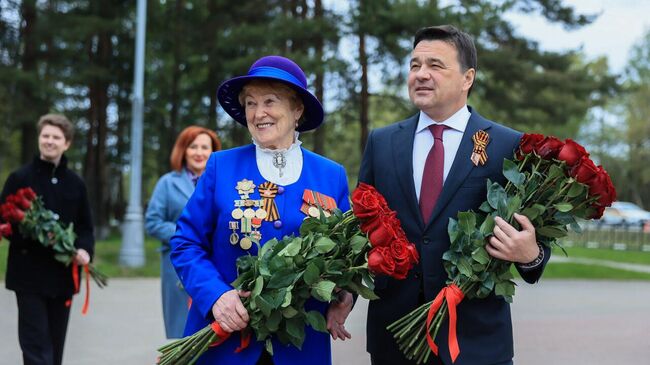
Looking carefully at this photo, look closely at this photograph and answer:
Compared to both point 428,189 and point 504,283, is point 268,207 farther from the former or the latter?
point 504,283

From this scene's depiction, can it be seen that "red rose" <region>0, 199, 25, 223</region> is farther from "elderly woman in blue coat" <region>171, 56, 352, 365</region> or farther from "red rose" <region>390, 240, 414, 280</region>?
"red rose" <region>390, 240, 414, 280</region>

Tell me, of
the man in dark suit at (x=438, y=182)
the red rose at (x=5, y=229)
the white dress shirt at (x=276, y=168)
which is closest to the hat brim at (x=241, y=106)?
the white dress shirt at (x=276, y=168)

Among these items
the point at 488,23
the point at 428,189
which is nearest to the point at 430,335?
the point at 428,189

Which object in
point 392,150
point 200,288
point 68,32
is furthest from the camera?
point 68,32

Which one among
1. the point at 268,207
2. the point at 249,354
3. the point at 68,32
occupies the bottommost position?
the point at 249,354

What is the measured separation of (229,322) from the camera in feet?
8.99

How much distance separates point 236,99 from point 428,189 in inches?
35.1

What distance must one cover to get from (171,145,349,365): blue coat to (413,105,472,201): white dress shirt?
0.37 metres

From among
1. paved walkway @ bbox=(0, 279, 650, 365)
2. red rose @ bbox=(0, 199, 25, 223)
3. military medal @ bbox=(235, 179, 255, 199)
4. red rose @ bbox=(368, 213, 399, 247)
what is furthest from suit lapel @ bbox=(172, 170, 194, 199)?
red rose @ bbox=(368, 213, 399, 247)

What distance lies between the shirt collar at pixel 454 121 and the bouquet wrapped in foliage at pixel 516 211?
362mm

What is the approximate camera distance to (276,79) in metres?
2.93

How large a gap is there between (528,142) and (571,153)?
18 centimetres

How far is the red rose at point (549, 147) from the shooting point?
2.64 meters

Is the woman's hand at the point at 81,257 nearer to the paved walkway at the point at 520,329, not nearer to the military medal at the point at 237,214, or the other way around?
the paved walkway at the point at 520,329
